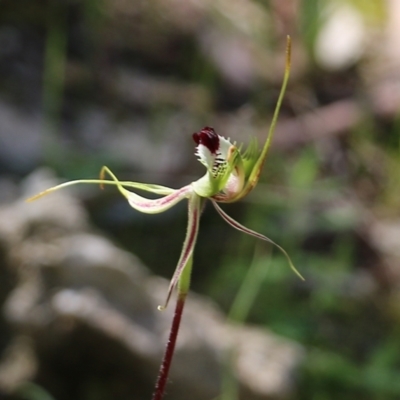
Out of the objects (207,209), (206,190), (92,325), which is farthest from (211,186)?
(207,209)

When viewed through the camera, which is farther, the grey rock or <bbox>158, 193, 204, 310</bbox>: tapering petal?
the grey rock

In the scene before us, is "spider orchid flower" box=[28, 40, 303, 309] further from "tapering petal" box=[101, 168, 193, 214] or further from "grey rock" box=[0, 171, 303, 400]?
"grey rock" box=[0, 171, 303, 400]

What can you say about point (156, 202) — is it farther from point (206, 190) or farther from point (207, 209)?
point (207, 209)

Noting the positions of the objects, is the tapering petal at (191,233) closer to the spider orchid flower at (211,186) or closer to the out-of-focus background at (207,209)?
the spider orchid flower at (211,186)

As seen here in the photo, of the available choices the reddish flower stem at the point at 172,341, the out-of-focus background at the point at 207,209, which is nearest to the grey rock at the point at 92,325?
the out-of-focus background at the point at 207,209

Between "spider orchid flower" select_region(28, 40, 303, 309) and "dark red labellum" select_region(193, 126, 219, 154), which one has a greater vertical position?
"dark red labellum" select_region(193, 126, 219, 154)

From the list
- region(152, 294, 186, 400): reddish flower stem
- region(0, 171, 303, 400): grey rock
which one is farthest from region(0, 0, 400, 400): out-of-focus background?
region(152, 294, 186, 400): reddish flower stem
